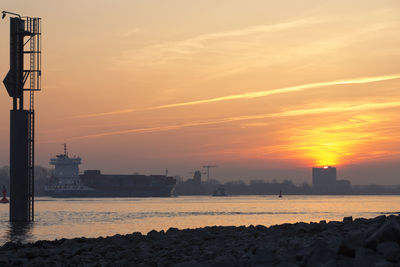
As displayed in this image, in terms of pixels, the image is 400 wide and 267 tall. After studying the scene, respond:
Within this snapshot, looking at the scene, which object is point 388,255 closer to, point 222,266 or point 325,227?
point 222,266

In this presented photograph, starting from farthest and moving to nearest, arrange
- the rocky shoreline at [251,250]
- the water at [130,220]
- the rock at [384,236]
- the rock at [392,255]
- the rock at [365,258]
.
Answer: the water at [130,220] → the rock at [384,236] → the rocky shoreline at [251,250] → the rock at [392,255] → the rock at [365,258]

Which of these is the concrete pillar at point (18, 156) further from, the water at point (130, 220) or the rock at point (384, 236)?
the rock at point (384, 236)

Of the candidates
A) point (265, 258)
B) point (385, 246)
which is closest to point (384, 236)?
point (385, 246)

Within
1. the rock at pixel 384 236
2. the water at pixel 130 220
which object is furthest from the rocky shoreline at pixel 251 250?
the water at pixel 130 220

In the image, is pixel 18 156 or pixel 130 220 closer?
pixel 18 156

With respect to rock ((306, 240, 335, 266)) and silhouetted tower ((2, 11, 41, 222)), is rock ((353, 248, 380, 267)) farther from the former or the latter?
silhouetted tower ((2, 11, 41, 222))

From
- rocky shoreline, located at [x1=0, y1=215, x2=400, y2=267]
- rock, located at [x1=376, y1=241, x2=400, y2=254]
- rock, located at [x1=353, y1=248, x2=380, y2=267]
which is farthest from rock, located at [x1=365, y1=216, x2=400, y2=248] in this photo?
rock, located at [x1=353, y1=248, x2=380, y2=267]

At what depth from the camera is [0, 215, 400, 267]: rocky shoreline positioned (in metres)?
10.4

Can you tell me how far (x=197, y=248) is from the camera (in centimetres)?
1627

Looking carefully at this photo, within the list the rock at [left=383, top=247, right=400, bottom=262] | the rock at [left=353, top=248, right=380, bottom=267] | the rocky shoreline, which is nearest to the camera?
the rock at [left=353, top=248, right=380, bottom=267]

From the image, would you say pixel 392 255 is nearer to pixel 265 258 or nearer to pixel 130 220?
pixel 265 258

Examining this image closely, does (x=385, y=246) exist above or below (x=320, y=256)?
above

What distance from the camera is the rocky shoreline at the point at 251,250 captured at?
408 inches

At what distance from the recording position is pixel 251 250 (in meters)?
13.4
